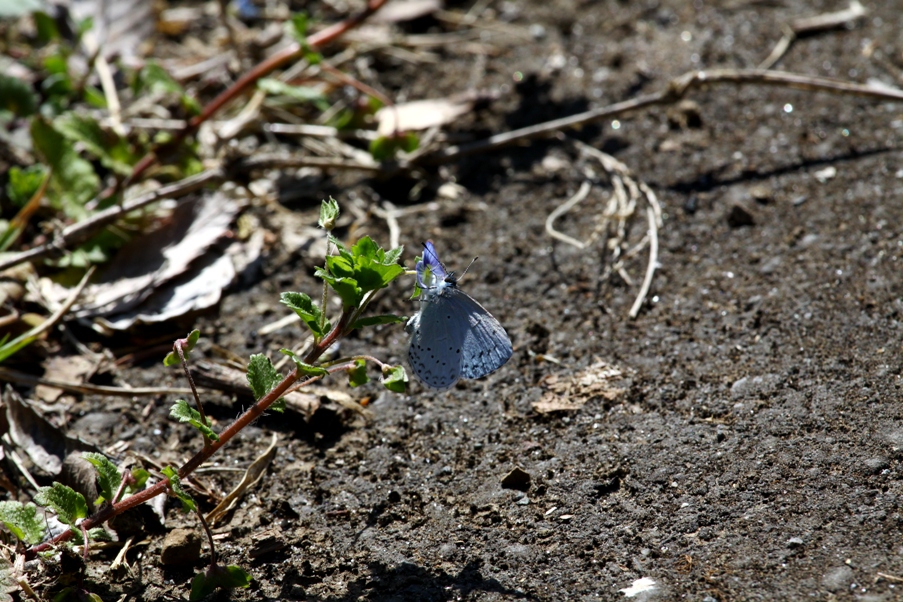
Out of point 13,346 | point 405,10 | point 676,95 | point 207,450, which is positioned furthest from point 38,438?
point 405,10

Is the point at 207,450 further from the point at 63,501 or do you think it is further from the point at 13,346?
the point at 13,346

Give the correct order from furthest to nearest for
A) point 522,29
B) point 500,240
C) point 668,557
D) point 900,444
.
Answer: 1. point 522,29
2. point 500,240
3. point 900,444
4. point 668,557

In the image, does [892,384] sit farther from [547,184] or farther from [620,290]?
[547,184]

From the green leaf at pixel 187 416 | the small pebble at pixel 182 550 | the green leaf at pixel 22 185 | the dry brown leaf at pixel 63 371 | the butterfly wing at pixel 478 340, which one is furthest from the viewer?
the green leaf at pixel 22 185

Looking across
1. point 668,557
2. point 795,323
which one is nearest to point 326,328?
point 668,557

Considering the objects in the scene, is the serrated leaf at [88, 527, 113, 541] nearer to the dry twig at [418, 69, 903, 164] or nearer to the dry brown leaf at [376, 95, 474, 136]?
the dry twig at [418, 69, 903, 164]

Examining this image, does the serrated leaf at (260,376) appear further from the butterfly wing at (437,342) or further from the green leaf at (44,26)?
the green leaf at (44,26)

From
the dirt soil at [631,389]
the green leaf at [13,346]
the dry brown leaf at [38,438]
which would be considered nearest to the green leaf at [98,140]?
the dirt soil at [631,389]
